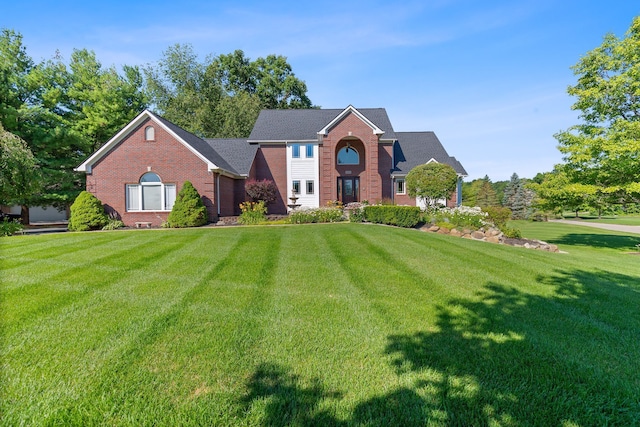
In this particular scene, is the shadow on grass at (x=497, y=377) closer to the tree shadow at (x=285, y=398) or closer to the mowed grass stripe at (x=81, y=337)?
the tree shadow at (x=285, y=398)

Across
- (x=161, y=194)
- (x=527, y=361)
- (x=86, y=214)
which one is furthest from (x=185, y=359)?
(x=86, y=214)

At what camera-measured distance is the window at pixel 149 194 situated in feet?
53.9

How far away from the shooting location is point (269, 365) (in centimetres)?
282

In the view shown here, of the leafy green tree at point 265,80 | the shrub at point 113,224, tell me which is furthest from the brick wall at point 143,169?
the leafy green tree at point 265,80

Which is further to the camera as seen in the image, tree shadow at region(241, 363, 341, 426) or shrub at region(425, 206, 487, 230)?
shrub at region(425, 206, 487, 230)

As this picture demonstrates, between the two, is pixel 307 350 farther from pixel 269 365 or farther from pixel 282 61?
pixel 282 61

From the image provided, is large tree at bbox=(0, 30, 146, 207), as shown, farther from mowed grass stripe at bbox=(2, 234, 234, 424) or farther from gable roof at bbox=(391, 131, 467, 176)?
gable roof at bbox=(391, 131, 467, 176)

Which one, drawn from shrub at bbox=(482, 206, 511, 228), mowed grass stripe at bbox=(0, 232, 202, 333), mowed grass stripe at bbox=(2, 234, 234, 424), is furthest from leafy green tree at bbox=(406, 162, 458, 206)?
mowed grass stripe at bbox=(2, 234, 234, 424)

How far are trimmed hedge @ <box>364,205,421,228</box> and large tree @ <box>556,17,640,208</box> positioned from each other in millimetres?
7146

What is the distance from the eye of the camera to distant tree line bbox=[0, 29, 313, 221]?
1848cm

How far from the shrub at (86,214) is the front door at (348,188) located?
15419 millimetres

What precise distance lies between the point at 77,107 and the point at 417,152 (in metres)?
27.7

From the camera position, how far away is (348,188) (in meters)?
23.9

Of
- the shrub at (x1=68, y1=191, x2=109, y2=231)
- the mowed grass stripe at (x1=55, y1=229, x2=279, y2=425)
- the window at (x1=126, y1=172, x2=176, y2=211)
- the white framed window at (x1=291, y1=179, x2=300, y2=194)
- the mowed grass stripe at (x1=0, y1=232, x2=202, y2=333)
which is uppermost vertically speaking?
the white framed window at (x1=291, y1=179, x2=300, y2=194)
